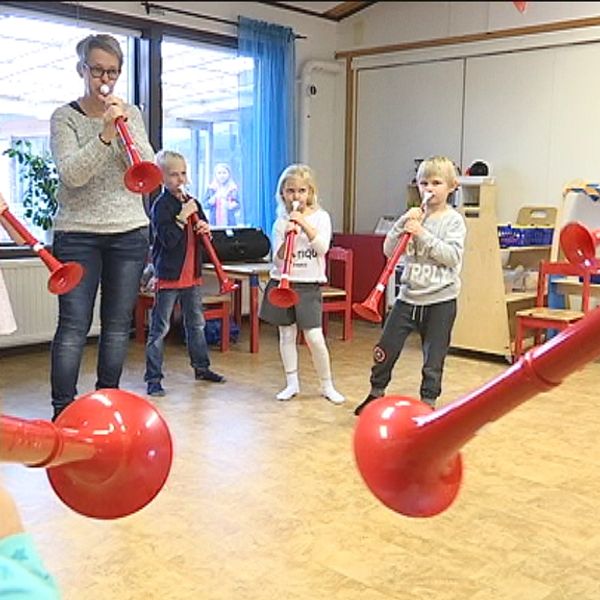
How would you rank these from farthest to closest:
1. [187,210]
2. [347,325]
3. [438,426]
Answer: [347,325], [187,210], [438,426]

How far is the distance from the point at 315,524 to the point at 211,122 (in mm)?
3548

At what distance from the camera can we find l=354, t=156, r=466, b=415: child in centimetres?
269

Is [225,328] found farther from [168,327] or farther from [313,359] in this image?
[313,359]

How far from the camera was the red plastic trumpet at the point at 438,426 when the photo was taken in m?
0.49

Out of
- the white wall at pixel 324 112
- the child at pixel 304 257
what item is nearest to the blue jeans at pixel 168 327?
the child at pixel 304 257

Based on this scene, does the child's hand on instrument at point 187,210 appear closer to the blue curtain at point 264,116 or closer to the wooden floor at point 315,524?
the wooden floor at point 315,524

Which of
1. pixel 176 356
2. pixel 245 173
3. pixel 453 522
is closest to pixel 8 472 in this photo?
pixel 453 522

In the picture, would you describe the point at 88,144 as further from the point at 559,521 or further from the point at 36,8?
the point at 36,8

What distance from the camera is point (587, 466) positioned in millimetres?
2395

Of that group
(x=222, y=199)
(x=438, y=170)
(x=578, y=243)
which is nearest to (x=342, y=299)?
(x=222, y=199)

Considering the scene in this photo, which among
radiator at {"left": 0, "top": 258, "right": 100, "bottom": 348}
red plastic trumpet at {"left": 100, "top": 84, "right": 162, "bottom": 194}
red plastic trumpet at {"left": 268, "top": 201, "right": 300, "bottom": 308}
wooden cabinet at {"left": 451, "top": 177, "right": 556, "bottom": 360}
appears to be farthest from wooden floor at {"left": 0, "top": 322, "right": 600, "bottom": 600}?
radiator at {"left": 0, "top": 258, "right": 100, "bottom": 348}

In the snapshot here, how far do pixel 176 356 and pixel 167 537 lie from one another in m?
2.19

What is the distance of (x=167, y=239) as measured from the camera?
325 centimetres

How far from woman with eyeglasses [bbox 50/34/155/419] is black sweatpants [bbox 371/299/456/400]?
939mm
